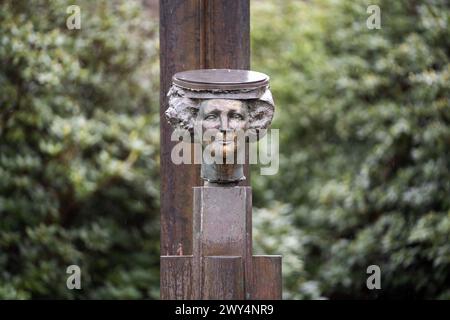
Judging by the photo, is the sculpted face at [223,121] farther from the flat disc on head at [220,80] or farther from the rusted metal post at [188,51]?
the rusted metal post at [188,51]

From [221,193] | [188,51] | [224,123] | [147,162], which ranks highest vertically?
[188,51]

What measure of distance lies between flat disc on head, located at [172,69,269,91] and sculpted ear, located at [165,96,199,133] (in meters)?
0.06

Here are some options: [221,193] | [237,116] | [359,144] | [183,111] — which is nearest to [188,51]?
[183,111]

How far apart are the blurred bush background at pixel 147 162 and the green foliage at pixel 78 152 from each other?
11 millimetres

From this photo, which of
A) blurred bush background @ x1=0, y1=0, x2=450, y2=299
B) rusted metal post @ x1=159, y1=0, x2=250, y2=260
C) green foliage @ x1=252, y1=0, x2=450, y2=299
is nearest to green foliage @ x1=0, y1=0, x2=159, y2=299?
blurred bush background @ x1=0, y1=0, x2=450, y2=299

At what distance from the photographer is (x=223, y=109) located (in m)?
3.24

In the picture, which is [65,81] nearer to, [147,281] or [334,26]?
[147,281]

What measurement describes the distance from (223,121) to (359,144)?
4375mm

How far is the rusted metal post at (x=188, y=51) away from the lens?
12.5 ft

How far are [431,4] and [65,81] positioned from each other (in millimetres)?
2737

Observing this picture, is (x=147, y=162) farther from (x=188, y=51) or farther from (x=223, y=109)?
(x=223, y=109)

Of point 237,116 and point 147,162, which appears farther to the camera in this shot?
point 147,162

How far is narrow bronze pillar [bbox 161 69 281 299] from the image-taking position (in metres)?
3.08

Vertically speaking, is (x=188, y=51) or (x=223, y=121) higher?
(x=188, y=51)
